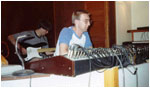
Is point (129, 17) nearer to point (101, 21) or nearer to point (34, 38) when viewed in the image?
point (101, 21)

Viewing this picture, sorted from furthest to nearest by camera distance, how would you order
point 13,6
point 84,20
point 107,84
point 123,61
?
point 13,6
point 84,20
point 123,61
point 107,84

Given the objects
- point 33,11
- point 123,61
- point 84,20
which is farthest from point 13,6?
point 123,61

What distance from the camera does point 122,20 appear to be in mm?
3727

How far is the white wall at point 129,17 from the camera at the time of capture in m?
3.63

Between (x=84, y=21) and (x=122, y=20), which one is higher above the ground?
(x=122, y=20)

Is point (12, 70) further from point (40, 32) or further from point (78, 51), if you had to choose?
point (40, 32)

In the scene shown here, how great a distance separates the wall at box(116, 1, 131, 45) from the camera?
3.59 m

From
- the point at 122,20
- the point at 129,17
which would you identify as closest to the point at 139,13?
the point at 129,17

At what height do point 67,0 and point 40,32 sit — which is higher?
point 67,0

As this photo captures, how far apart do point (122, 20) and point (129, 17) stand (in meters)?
0.36

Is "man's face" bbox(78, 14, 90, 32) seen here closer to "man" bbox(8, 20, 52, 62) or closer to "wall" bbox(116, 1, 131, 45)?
"man" bbox(8, 20, 52, 62)

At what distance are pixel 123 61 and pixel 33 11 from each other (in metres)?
3.13

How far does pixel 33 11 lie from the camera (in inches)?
156

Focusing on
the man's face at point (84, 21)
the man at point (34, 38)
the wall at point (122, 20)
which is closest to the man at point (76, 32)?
the man's face at point (84, 21)
